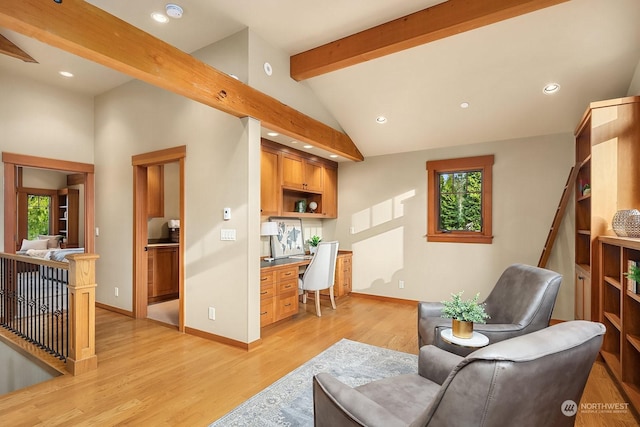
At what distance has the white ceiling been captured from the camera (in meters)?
2.82

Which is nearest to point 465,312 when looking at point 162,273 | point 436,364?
point 436,364

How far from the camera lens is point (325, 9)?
2855mm

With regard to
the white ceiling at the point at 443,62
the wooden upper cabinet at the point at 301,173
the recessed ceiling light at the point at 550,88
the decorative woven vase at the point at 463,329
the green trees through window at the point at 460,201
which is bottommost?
the decorative woven vase at the point at 463,329

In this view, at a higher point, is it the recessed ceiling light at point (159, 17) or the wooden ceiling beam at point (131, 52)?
the recessed ceiling light at point (159, 17)

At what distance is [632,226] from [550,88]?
5.72 feet

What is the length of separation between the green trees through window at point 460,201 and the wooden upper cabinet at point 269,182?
2479mm

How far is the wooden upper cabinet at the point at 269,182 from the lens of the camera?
13.9ft

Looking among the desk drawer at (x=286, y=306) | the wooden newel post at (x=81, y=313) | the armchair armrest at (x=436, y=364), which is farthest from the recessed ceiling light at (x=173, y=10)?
the armchair armrest at (x=436, y=364)

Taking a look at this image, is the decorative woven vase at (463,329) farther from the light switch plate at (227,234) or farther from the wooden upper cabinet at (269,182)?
the wooden upper cabinet at (269,182)

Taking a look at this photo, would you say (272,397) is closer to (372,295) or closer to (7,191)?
(372,295)

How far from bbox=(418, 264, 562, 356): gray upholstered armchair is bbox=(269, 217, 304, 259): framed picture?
2565 millimetres

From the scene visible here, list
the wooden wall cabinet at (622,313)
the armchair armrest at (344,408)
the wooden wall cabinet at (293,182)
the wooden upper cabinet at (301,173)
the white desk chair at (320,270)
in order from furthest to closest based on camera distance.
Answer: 1. the wooden upper cabinet at (301,173)
2. the wooden wall cabinet at (293,182)
3. the white desk chair at (320,270)
4. the wooden wall cabinet at (622,313)
5. the armchair armrest at (344,408)

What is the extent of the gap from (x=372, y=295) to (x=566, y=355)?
4478 mm

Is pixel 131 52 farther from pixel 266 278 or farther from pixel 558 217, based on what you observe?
pixel 558 217
